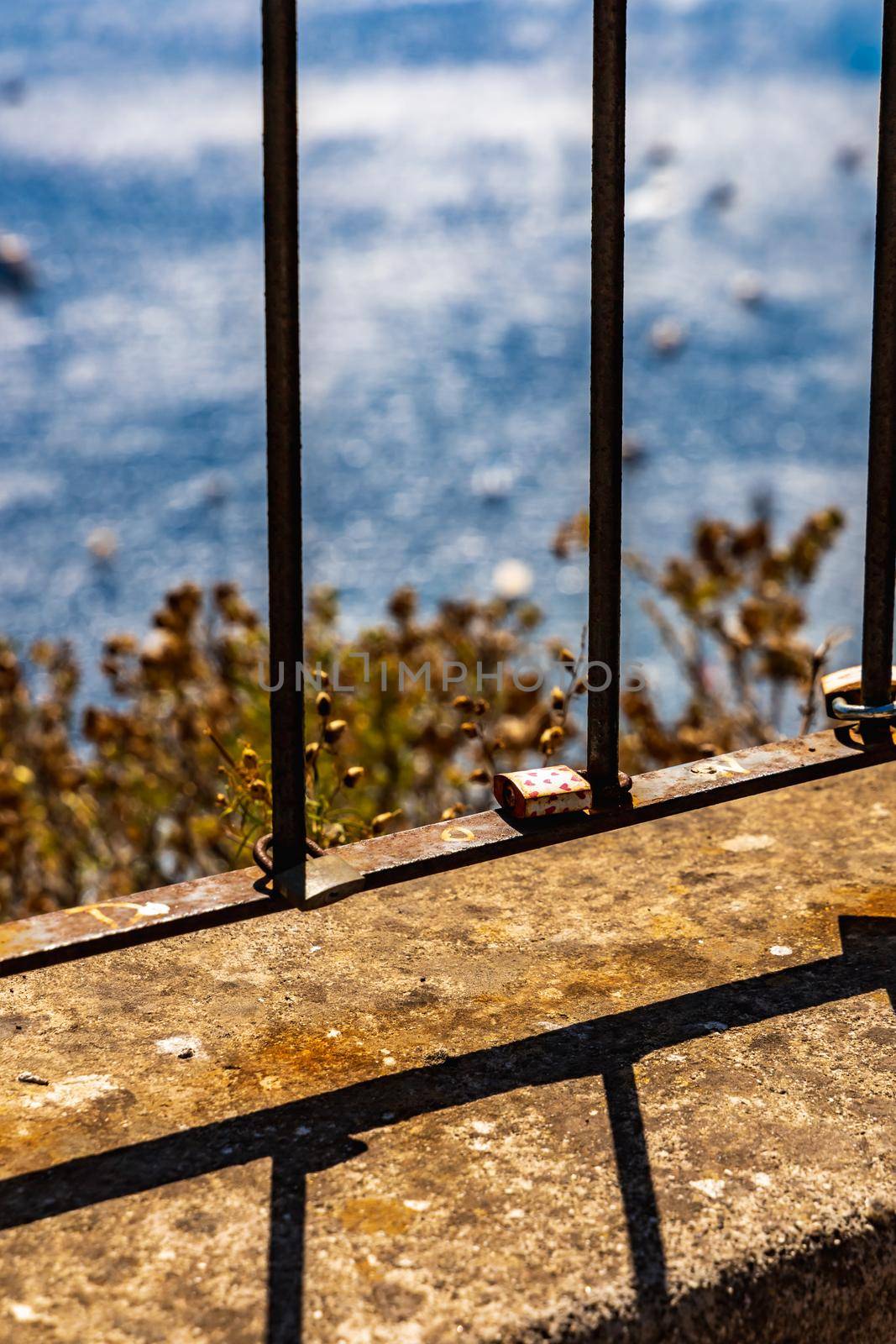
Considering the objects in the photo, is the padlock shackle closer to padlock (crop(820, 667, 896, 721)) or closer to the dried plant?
padlock (crop(820, 667, 896, 721))

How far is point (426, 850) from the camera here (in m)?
1.42

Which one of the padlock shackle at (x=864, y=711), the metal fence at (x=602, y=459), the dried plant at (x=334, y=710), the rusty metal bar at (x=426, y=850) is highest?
the metal fence at (x=602, y=459)

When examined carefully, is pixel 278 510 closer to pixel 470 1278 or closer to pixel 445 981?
pixel 445 981

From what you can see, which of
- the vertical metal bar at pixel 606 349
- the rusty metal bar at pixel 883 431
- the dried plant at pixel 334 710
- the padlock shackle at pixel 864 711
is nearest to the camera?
the vertical metal bar at pixel 606 349

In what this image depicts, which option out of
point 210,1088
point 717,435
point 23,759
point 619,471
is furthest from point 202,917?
point 717,435

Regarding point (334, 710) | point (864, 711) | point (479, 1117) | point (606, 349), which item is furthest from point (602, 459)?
point (334, 710)

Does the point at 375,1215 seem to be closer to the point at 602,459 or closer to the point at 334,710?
the point at 602,459

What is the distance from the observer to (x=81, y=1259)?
1.08m

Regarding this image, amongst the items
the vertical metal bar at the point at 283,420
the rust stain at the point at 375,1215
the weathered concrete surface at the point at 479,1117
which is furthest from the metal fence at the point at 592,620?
the rust stain at the point at 375,1215

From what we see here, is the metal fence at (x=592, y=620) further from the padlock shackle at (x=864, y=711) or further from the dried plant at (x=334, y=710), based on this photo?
the dried plant at (x=334, y=710)

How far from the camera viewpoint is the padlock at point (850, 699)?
1639 millimetres

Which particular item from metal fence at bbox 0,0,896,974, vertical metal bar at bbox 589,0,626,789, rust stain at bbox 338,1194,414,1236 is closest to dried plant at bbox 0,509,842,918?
metal fence at bbox 0,0,896,974

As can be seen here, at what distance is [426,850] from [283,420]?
43 centimetres

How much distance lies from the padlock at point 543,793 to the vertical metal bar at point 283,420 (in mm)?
233
